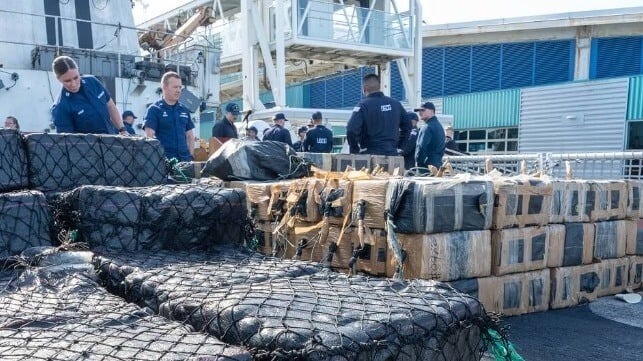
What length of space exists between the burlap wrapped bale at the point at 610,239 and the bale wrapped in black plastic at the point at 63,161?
387cm

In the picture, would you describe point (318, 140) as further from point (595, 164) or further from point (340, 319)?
point (340, 319)

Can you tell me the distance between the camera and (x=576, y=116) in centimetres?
1627

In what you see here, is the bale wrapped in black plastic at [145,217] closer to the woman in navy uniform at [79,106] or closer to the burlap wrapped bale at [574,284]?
the woman in navy uniform at [79,106]

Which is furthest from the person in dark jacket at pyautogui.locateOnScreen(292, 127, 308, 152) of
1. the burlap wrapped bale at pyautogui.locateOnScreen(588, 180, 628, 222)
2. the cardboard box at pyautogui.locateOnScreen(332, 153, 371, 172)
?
the burlap wrapped bale at pyautogui.locateOnScreen(588, 180, 628, 222)

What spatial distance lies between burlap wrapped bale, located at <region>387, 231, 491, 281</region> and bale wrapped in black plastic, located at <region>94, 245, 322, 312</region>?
3.03 feet

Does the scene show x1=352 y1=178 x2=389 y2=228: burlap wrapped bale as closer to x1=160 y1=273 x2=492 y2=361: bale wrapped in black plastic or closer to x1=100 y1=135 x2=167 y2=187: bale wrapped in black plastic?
x1=160 y1=273 x2=492 y2=361: bale wrapped in black plastic

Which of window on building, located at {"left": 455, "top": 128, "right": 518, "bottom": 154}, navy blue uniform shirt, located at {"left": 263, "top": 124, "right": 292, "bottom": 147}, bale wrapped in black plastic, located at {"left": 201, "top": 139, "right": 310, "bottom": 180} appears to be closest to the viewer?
bale wrapped in black plastic, located at {"left": 201, "top": 139, "right": 310, "bottom": 180}

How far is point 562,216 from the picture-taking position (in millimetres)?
3812

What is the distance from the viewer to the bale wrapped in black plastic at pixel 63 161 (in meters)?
2.99

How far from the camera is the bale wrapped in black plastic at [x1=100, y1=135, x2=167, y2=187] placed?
322 cm

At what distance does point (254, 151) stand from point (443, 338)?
9.62ft

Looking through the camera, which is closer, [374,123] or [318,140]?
[374,123]

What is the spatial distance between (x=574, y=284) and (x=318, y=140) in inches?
210

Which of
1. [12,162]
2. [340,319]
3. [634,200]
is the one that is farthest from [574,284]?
[12,162]
